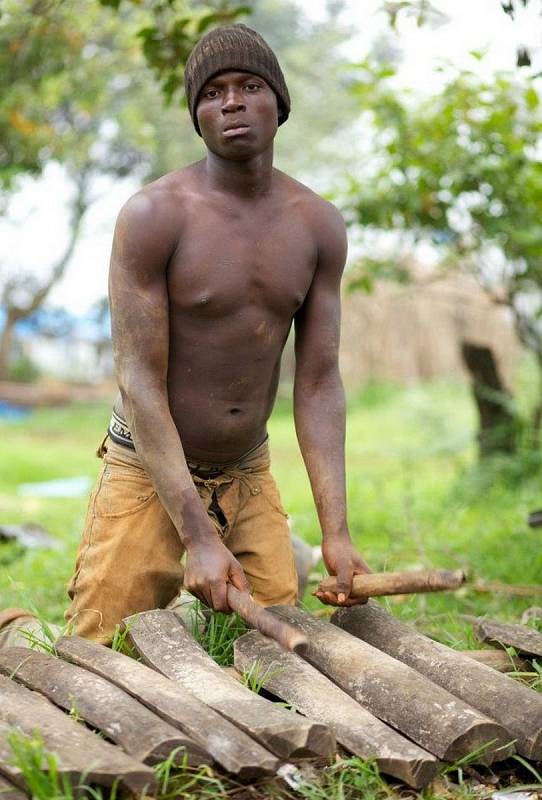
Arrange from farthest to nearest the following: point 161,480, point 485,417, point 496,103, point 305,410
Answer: point 485,417 → point 496,103 → point 305,410 → point 161,480

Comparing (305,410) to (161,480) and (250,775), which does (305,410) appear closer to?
(161,480)

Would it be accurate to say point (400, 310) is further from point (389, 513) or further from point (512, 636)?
point (512, 636)

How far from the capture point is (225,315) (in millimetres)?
3191

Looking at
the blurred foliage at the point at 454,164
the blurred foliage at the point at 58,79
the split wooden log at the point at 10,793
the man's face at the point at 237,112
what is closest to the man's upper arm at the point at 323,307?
the man's face at the point at 237,112

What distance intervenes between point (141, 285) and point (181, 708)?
1276 millimetres

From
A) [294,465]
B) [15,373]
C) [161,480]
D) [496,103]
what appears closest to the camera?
[161,480]

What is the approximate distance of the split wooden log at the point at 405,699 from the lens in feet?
7.91

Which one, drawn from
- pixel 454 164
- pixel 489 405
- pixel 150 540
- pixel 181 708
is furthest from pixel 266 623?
pixel 489 405

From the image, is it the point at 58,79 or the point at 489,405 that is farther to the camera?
the point at 58,79

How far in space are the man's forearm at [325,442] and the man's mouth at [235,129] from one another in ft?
2.79

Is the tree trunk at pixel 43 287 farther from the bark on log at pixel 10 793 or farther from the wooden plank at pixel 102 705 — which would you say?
the bark on log at pixel 10 793

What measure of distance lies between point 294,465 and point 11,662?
26.6ft

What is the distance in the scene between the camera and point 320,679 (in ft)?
8.62

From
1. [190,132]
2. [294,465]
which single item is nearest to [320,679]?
[294,465]
